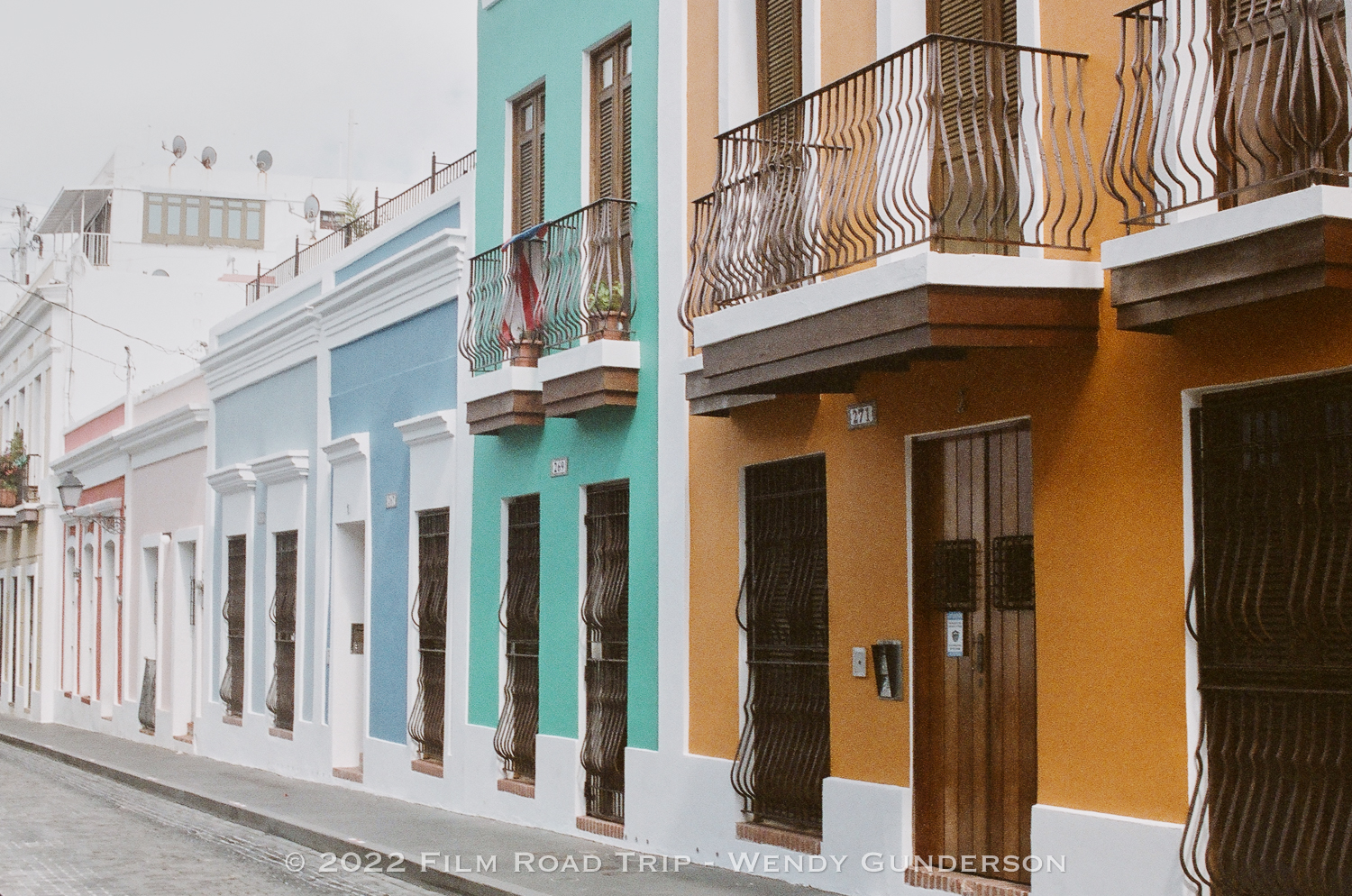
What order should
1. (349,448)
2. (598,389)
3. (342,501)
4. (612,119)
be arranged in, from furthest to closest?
1. (342,501)
2. (349,448)
3. (612,119)
4. (598,389)

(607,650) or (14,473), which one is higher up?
(14,473)

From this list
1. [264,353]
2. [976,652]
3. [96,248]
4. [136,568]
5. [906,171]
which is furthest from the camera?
[96,248]

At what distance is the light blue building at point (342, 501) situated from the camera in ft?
50.6

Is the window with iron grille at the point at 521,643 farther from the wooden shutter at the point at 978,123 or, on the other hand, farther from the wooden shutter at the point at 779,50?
the wooden shutter at the point at 978,123

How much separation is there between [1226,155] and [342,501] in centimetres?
1210

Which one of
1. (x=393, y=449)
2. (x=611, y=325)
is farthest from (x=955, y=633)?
(x=393, y=449)

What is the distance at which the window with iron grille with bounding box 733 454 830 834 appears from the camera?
10094 millimetres

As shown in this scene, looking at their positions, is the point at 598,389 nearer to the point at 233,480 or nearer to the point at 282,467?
the point at 282,467

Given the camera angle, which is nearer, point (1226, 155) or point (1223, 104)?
point (1226, 155)

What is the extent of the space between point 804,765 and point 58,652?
24.4 metres

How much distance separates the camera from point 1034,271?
771 cm

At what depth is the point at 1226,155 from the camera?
704 cm

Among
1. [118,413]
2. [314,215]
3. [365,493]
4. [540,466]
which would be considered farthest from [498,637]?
[314,215]

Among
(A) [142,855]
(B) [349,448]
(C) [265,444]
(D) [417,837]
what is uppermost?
(C) [265,444]
